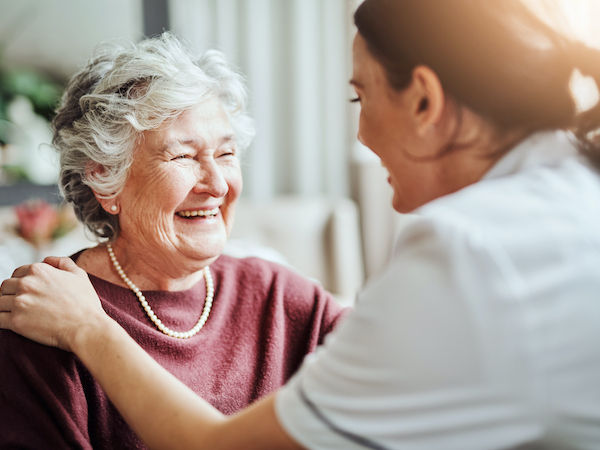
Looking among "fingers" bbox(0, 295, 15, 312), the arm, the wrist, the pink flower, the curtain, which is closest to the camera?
the arm

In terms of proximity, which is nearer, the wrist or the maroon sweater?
the wrist

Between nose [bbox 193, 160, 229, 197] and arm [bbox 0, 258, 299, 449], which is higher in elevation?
nose [bbox 193, 160, 229, 197]

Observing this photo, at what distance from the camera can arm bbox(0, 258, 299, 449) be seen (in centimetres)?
80

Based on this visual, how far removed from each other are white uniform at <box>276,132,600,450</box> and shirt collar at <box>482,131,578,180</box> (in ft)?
0.33

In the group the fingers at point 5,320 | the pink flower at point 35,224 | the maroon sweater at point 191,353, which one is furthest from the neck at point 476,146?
the pink flower at point 35,224

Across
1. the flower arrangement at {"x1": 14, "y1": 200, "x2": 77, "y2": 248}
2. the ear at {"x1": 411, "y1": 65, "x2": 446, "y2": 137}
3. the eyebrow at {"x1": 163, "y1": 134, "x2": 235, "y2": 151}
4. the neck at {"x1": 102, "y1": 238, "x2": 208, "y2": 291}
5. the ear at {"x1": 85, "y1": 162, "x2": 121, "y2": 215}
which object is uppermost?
the ear at {"x1": 411, "y1": 65, "x2": 446, "y2": 137}

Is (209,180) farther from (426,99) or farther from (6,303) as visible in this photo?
(426,99)

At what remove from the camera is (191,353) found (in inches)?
52.3

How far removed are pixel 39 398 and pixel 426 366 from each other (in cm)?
78

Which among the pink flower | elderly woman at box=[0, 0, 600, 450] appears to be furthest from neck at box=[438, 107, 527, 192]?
the pink flower

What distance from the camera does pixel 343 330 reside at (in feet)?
2.56

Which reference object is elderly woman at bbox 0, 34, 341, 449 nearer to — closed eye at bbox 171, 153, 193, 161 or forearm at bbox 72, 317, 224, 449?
closed eye at bbox 171, 153, 193, 161

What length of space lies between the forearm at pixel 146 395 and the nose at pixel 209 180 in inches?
17.9

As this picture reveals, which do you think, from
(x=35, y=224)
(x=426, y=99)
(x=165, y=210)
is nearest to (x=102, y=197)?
(x=165, y=210)
